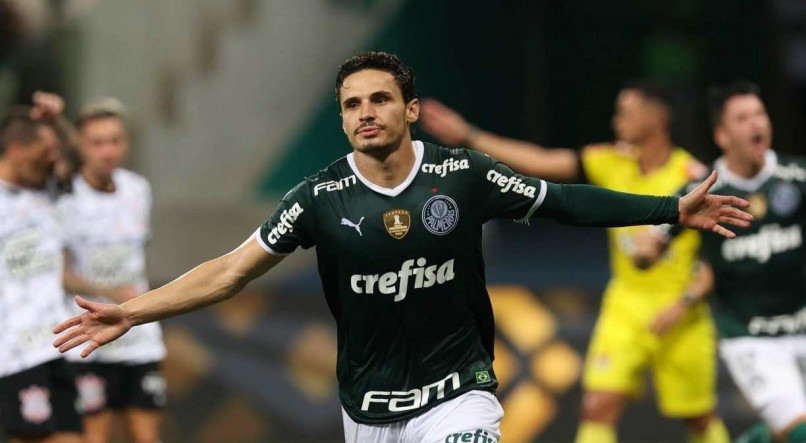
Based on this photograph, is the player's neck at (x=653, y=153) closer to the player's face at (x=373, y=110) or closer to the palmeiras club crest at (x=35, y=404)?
the palmeiras club crest at (x=35, y=404)

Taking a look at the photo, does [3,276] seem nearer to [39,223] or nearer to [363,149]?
[39,223]

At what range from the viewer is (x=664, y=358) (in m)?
10.5

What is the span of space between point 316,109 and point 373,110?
272 inches

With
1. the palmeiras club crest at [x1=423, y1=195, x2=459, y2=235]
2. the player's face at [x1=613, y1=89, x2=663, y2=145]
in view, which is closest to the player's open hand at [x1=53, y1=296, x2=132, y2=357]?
the palmeiras club crest at [x1=423, y1=195, x2=459, y2=235]

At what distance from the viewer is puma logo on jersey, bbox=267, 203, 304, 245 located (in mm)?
6762

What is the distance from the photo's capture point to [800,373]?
30.4 feet

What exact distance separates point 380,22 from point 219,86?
54.2 inches

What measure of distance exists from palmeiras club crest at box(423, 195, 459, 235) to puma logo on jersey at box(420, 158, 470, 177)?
11 centimetres

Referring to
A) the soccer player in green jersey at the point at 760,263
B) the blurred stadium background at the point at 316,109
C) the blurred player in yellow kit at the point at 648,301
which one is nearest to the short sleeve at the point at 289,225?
the soccer player in green jersey at the point at 760,263

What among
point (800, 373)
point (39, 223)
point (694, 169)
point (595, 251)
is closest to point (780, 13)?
point (595, 251)

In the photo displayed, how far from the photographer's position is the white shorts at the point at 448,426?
6.64m

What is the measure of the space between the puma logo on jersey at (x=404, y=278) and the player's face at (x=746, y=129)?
3.14 meters

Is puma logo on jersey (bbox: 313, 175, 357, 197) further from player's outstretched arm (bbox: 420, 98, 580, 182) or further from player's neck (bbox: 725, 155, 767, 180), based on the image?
player's neck (bbox: 725, 155, 767, 180)

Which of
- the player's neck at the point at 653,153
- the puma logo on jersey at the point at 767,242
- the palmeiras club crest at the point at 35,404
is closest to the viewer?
the palmeiras club crest at the point at 35,404
